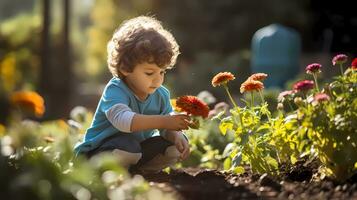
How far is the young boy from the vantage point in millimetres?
3717

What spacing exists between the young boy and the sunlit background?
21.6 feet

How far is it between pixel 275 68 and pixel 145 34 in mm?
6747

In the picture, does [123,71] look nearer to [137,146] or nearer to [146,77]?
[146,77]

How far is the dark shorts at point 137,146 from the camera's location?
382cm

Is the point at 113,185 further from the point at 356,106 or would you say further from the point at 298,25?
the point at 298,25

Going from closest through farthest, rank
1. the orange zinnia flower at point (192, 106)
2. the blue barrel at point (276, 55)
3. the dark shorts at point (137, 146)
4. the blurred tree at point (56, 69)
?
the orange zinnia flower at point (192, 106)
the dark shorts at point (137, 146)
the blue barrel at point (276, 55)
the blurred tree at point (56, 69)

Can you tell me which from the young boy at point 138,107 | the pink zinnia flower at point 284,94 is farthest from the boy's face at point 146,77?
the pink zinnia flower at point 284,94

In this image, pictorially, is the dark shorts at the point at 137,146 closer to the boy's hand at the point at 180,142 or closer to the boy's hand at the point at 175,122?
the boy's hand at the point at 180,142

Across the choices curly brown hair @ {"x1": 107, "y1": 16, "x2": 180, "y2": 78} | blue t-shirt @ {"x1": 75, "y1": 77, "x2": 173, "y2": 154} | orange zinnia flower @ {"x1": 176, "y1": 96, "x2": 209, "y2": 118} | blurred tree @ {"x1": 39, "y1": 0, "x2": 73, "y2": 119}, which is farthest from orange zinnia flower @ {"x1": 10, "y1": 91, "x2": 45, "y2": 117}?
blurred tree @ {"x1": 39, "y1": 0, "x2": 73, "y2": 119}

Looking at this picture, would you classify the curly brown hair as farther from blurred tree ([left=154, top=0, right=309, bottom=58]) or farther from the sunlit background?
blurred tree ([left=154, top=0, right=309, bottom=58])

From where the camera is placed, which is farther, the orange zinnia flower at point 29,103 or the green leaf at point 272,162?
the orange zinnia flower at point 29,103

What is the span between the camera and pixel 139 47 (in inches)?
150

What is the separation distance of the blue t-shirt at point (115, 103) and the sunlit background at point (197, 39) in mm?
6494

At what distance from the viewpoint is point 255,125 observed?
3.73 metres
